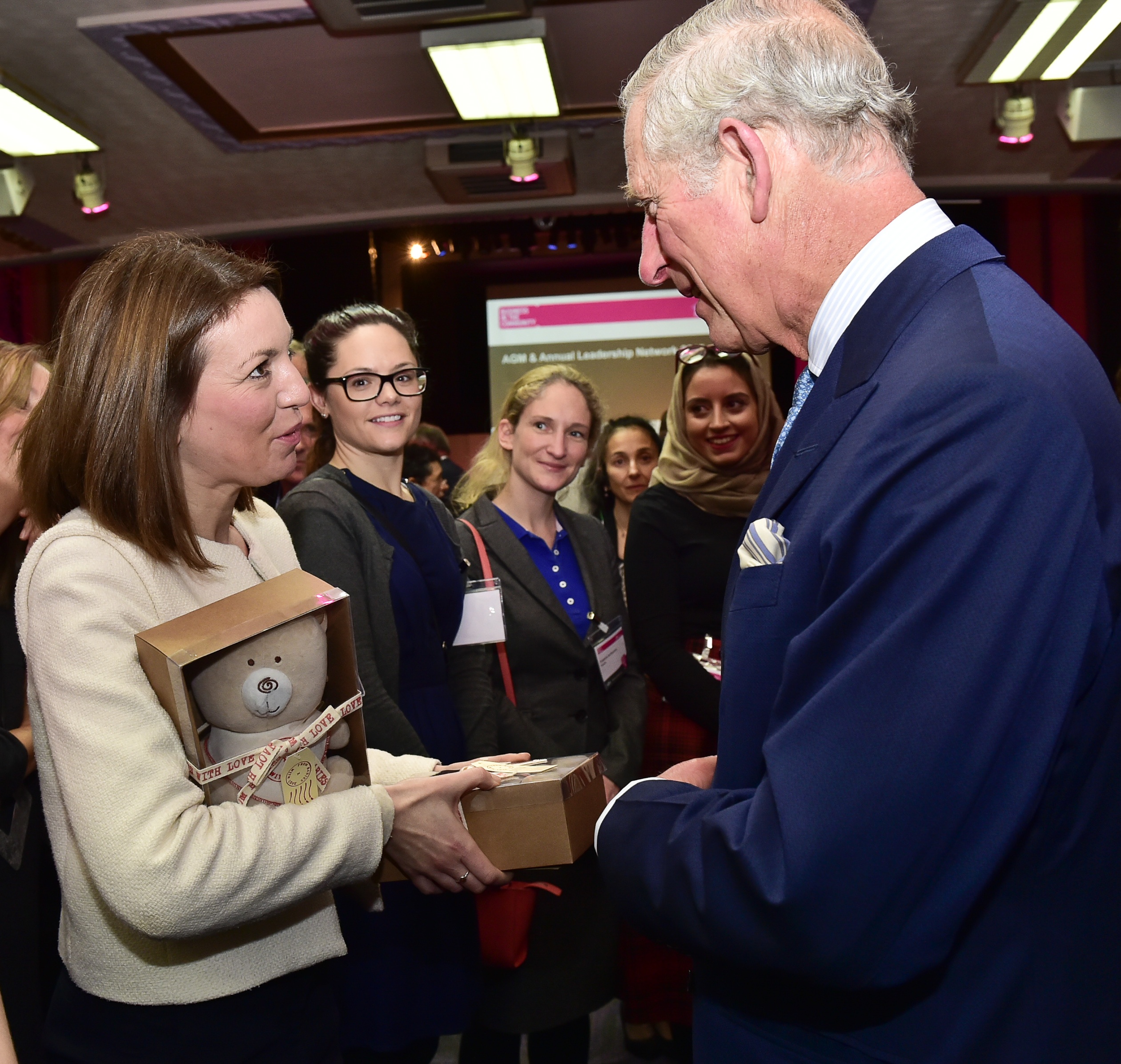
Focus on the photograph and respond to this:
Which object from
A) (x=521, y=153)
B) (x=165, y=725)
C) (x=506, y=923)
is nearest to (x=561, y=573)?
(x=506, y=923)

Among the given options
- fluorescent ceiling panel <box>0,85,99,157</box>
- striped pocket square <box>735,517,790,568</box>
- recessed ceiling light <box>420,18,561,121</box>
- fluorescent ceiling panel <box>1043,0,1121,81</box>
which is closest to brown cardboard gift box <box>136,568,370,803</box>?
striped pocket square <box>735,517,790,568</box>

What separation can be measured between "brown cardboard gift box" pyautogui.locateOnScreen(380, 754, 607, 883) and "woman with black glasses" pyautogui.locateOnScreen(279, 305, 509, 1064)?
49 cm

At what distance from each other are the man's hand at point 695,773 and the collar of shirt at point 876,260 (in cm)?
49

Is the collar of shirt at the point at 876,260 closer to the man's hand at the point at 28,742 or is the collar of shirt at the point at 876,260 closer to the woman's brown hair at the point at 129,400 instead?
the woman's brown hair at the point at 129,400

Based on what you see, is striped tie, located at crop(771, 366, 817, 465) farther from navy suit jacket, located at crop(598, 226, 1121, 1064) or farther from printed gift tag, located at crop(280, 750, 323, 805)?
printed gift tag, located at crop(280, 750, 323, 805)

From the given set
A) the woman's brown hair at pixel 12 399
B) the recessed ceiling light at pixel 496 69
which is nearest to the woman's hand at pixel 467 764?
the woman's brown hair at pixel 12 399

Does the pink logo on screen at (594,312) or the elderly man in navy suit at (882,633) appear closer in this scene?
the elderly man in navy suit at (882,633)

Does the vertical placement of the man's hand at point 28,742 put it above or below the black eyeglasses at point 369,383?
below

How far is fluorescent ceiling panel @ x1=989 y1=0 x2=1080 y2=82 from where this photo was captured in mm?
4250

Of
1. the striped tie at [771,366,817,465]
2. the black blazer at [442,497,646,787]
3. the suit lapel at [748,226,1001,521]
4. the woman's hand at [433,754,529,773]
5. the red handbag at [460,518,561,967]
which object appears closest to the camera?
the suit lapel at [748,226,1001,521]

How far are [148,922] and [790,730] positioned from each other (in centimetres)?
76

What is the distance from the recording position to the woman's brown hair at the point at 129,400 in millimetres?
1228

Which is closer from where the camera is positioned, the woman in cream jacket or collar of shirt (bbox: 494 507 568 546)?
the woman in cream jacket

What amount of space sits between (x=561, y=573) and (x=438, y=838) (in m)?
1.53
